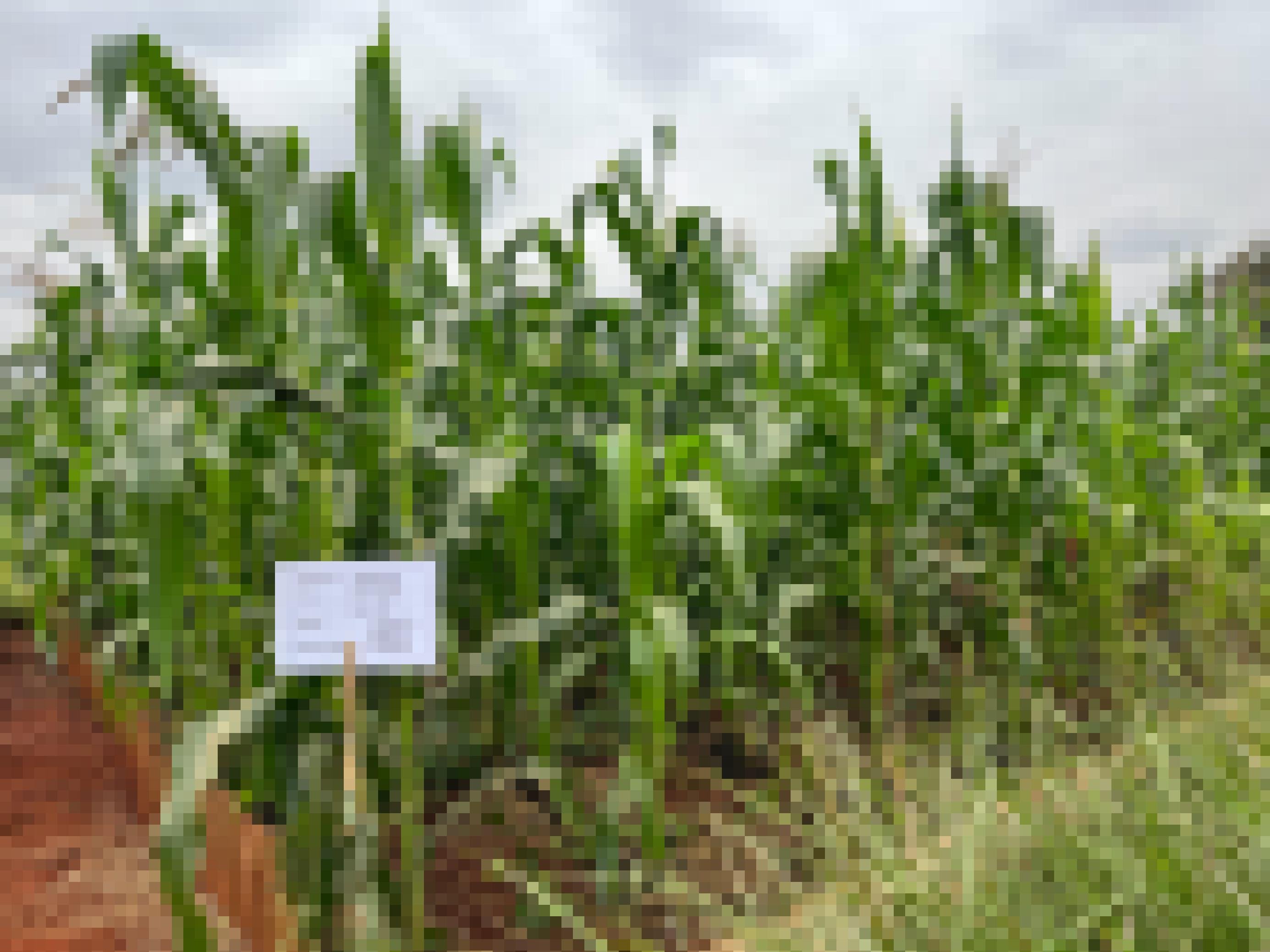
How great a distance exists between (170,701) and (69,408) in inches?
39.6

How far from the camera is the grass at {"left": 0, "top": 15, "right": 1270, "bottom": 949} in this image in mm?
1109

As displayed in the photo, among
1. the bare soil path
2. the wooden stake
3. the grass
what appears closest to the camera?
the wooden stake

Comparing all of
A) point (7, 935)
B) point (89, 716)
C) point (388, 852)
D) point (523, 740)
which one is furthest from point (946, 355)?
point (89, 716)

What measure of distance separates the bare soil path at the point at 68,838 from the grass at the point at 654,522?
0.74 ft

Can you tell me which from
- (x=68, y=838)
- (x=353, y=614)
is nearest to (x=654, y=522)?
(x=353, y=614)

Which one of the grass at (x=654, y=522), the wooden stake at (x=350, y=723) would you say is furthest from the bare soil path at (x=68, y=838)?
the wooden stake at (x=350, y=723)

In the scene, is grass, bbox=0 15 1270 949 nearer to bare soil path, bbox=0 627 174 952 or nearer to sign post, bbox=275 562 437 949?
sign post, bbox=275 562 437 949

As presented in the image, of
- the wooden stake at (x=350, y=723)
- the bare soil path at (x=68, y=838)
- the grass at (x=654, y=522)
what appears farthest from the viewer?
the bare soil path at (x=68, y=838)

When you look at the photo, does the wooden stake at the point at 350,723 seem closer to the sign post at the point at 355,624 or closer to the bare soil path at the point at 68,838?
the sign post at the point at 355,624

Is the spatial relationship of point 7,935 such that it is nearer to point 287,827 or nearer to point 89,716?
point 287,827

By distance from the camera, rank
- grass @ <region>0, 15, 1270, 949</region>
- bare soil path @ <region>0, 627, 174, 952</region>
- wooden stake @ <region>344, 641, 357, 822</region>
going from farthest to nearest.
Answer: bare soil path @ <region>0, 627, 174, 952</region> → grass @ <region>0, 15, 1270, 949</region> → wooden stake @ <region>344, 641, 357, 822</region>

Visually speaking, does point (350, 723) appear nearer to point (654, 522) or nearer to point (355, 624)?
point (355, 624)

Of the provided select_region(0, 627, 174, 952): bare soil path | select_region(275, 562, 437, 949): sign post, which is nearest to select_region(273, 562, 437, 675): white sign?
select_region(275, 562, 437, 949): sign post

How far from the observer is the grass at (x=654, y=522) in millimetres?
1109
